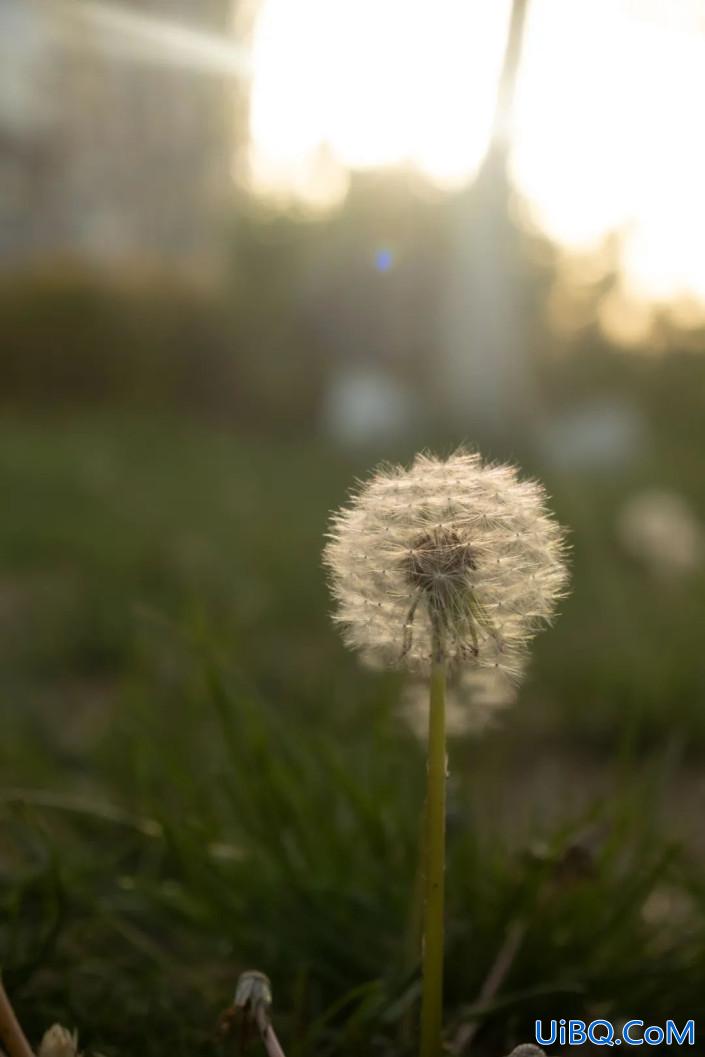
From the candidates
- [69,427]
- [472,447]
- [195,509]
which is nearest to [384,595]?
[472,447]

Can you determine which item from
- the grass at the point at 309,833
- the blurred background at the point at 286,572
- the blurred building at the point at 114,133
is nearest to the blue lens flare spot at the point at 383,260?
the blurred background at the point at 286,572

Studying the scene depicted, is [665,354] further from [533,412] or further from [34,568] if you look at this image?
[34,568]

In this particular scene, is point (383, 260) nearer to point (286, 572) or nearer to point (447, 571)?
point (286, 572)

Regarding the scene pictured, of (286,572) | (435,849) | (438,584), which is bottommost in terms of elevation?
(435,849)

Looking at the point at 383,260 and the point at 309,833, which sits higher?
the point at 383,260

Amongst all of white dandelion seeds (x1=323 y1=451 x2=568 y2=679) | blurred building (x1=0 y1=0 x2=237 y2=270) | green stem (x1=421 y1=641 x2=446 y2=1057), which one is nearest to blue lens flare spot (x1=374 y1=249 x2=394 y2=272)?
blurred building (x1=0 y1=0 x2=237 y2=270)

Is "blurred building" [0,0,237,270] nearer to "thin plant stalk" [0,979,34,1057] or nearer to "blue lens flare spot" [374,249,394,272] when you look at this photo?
"blue lens flare spot" [374,249,394,272]

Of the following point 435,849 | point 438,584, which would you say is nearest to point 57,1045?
point 435,849

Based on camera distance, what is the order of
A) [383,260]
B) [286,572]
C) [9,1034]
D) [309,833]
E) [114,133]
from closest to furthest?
1. [9,1034]
2. [309,833]
3. [286,572]
4. [383,260]
5. [114,133]
